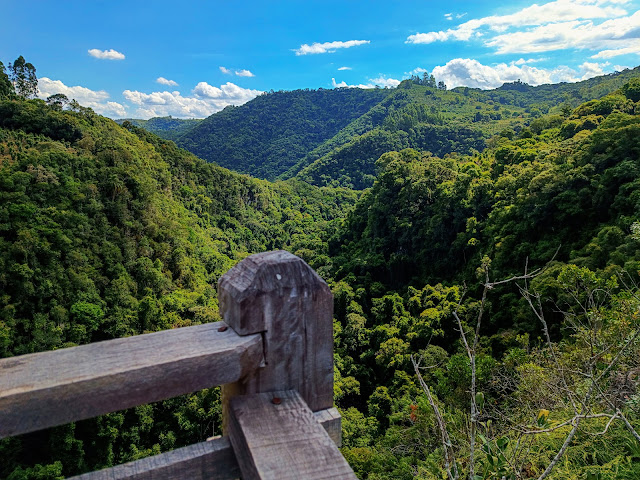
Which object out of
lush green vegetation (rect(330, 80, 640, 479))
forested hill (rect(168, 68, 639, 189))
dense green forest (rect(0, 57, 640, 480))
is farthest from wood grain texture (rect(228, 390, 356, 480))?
forested hill (rect(168, 68, 639, 189))

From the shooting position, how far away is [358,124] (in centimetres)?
9331

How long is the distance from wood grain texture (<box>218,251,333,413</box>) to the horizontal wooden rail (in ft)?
0.42

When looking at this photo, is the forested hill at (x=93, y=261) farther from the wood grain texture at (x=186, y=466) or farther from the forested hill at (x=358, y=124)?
the forested hill at (x=358, y=124)

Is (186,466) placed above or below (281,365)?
below

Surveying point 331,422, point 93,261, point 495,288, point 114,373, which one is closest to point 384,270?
point 495,288

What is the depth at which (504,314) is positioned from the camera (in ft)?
49.9

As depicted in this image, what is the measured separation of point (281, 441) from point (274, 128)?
103522 millimetres

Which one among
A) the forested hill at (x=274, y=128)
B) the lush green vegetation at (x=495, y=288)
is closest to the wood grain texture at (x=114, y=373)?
the lush green vegetation at (x=495, y=288)

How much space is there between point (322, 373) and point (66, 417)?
2.04ft

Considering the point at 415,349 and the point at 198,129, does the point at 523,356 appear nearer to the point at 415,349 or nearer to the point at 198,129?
the point at 415,349

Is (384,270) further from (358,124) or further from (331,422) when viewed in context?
(358,124)

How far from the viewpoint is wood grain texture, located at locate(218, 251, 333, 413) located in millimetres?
1034

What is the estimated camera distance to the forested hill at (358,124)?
58219mm

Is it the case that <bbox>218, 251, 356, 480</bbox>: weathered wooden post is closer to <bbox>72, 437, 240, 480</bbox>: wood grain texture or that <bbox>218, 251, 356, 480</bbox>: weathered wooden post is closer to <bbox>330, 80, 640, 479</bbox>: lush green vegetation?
<bbox>72, 437, 240, 480</bbox>: wood grain texture
